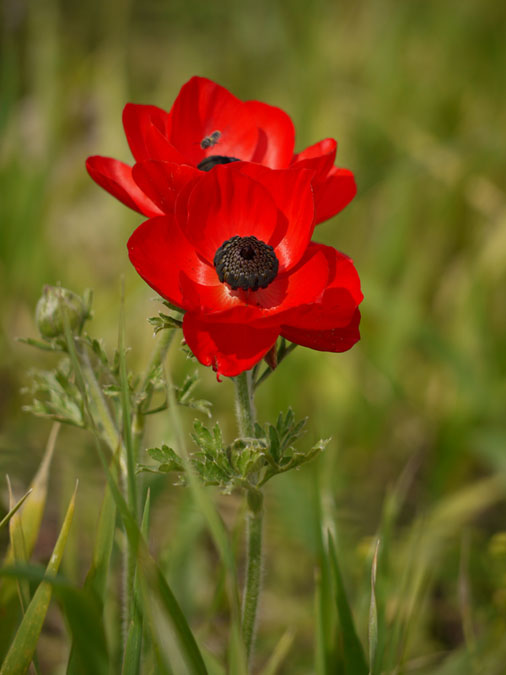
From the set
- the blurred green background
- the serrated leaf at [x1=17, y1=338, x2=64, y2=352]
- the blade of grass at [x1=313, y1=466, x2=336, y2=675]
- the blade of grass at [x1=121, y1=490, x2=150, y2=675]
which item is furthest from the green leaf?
the serrated leaf at [x1=17, y1=338, x2=64, y2=352]

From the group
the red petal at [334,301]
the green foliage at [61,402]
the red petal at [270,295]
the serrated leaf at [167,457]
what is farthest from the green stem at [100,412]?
the red petal at [334,301]

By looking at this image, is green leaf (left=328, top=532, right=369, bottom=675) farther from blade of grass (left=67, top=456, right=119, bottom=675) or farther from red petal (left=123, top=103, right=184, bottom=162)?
red petal (left=123, top=103, right=184, bottom=162)

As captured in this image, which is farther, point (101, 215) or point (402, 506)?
point (101, 215)

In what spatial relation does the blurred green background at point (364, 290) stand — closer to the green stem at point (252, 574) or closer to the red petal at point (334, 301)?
the green stem at point (252, 574)

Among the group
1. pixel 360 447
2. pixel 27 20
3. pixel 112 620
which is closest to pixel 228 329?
pixel 112 620

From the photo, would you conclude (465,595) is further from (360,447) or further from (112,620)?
(360,447)

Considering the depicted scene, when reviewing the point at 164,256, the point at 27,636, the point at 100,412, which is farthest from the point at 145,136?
the point at 27,636

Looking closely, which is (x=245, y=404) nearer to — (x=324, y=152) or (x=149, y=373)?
(x=149, y=373)
